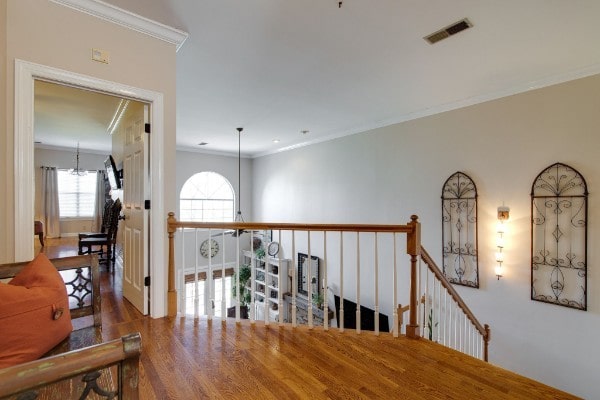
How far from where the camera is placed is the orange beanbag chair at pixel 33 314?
114 centimetres

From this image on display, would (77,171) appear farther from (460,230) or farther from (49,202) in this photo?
(460,230)

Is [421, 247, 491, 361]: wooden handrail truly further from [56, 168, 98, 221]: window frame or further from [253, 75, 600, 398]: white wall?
[56, 168, 98, 221]: window frame

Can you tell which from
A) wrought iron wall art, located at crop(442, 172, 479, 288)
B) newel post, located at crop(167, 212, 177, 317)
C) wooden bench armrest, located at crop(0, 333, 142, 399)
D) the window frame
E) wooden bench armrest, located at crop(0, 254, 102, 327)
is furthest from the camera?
the window frame

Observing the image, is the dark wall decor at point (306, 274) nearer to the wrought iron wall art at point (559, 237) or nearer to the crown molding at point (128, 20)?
the wrought iron wall art at point (559, 237)

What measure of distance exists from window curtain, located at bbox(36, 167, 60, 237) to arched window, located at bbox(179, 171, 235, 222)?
3.07 m

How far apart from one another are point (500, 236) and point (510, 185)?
66 cm

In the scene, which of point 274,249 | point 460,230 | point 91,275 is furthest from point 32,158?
point 274,249

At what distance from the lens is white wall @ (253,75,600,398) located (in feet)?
10.0

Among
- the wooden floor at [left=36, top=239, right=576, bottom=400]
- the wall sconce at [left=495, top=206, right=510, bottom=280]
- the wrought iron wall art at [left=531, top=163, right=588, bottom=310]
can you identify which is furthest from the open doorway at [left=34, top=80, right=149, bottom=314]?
the wrought iron wall art at [left=531, top=163, right=588, bottom=310]

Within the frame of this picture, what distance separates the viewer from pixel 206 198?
8234 mm

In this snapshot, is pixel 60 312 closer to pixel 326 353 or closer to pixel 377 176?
pixel 326 353

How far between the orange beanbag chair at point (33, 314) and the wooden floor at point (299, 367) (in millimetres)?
618

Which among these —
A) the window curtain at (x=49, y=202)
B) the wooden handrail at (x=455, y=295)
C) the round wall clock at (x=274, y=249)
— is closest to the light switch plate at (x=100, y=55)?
the wooden handrail at (x=455, y=295)

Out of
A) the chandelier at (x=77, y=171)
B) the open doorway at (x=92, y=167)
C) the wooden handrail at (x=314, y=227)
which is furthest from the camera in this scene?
the chandelier at (x=77, y=171)
